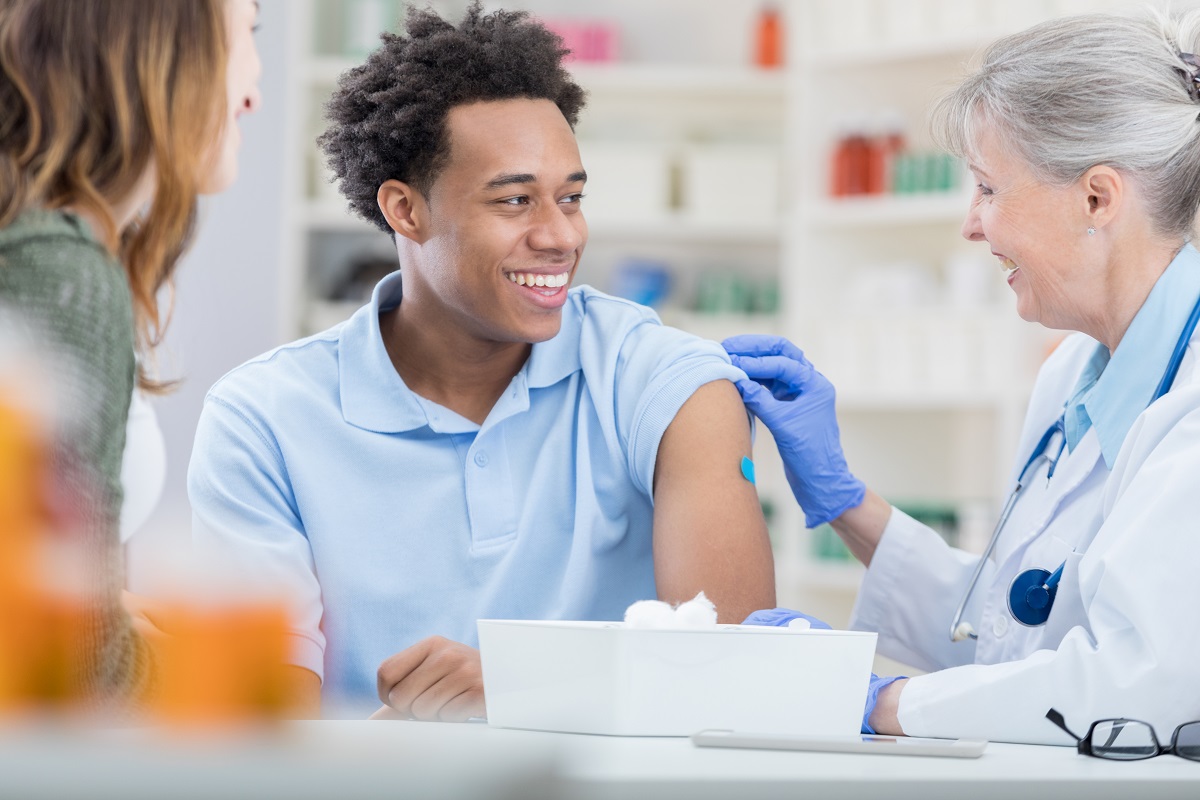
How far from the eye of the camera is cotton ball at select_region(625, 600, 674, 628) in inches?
35.9

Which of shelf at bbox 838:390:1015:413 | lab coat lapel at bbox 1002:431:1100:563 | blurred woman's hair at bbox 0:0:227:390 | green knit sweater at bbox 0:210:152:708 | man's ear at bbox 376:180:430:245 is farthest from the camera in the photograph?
shelf at bbox 838:390:1015:413

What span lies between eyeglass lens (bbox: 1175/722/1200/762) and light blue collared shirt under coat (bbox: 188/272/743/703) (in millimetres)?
646

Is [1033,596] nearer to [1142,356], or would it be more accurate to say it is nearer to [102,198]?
[1142,356]

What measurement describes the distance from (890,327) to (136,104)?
2788 mm

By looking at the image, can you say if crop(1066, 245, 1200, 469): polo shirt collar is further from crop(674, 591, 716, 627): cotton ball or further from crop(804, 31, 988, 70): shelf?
crop(804, 31, 988, 70): shelf

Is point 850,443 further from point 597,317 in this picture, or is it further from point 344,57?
point 597,317

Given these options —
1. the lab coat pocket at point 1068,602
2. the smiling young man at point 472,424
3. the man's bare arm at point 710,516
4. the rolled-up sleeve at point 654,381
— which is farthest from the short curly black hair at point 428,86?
the lab coat pocket at point 1068,602

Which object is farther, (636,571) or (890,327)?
(890,327)

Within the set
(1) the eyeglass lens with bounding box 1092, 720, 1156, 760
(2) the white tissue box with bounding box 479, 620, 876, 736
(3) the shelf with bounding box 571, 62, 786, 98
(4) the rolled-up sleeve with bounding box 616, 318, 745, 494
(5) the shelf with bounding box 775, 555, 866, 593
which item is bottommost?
(5) the shelf with bounding box 775, 555, 866, 593

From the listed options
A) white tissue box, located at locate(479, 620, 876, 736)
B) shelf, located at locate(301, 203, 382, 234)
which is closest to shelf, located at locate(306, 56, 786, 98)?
shelf, located at locate(301, 203, 382, 234)

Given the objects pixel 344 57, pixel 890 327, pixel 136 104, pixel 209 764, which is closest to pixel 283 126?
pixel 344 57

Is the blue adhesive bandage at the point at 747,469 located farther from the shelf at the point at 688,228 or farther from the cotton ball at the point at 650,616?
the shelf at the point at 688,228

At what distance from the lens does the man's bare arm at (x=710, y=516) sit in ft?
4.48

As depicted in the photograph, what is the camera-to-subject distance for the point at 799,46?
3631 mm
